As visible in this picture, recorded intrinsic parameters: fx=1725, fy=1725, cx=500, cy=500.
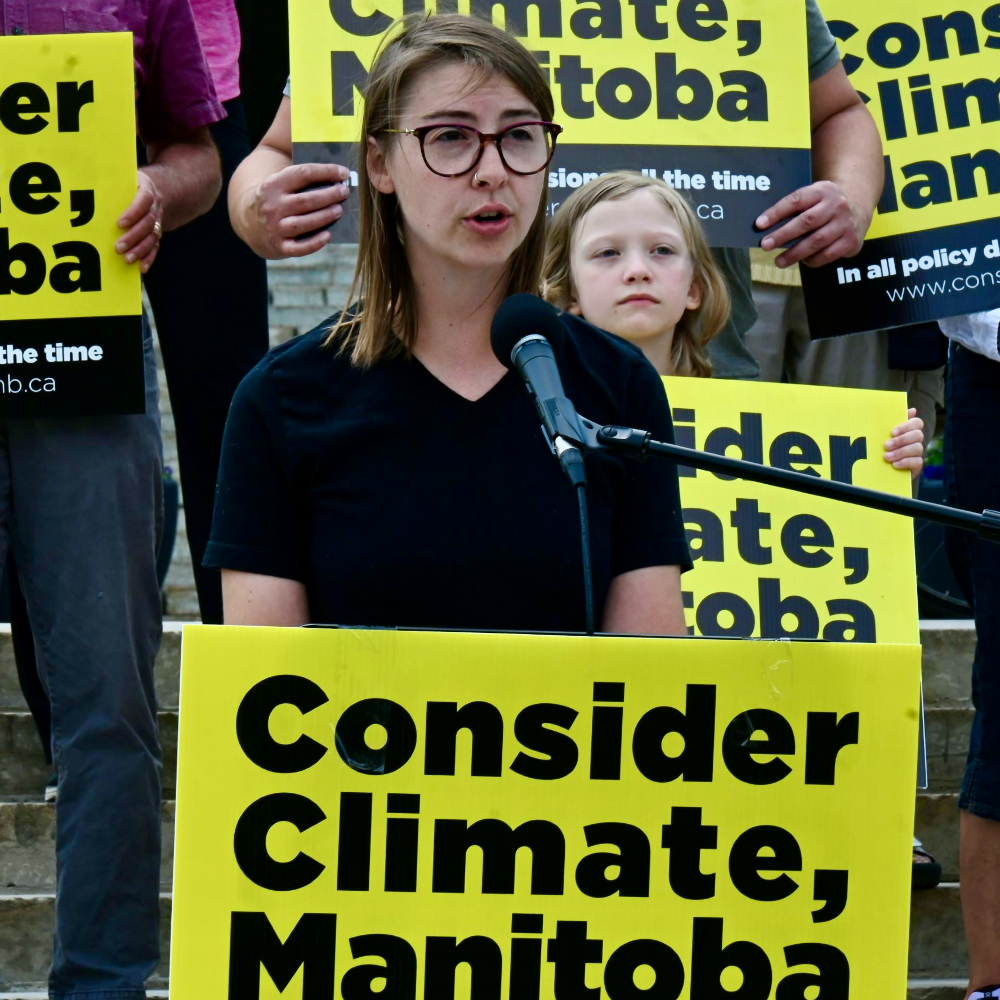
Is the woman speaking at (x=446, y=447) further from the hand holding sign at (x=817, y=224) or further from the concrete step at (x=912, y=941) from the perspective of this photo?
the concrete step at (x=912, y=941)

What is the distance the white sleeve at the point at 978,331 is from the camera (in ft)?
11.5

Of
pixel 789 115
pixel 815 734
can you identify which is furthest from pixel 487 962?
pixel 789 115

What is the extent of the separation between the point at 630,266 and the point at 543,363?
1.80m

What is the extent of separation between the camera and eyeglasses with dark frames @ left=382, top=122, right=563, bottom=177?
7.70 feet

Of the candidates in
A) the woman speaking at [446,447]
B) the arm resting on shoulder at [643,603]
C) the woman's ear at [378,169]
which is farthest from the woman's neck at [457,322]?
the arm resting on shoulder at [643,603]

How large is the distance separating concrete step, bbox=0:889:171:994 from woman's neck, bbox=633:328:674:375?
1.66 meters

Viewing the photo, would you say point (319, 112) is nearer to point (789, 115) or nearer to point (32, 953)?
point (789, 115)

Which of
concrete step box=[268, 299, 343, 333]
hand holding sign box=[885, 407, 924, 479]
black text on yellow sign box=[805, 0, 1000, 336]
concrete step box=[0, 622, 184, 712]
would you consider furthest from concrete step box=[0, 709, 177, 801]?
concrete step box=[268, 299, 343, 333]

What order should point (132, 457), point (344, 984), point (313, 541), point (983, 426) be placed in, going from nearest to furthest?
point (344, 984) < point (313, 541) < point (132, 457) < point (983, 426)

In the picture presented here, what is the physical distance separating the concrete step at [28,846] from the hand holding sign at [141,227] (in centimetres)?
164

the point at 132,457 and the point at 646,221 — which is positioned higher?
the point at 646,221

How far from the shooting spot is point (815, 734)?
193 cm

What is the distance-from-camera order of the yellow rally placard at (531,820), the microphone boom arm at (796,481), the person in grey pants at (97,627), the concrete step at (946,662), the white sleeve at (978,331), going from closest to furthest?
the microphone boom arm at (796,481), the yellow rally placard at (531,820), the person in grey pants at (97,627), the white sleeve at (978,331), the concrete step at (946,662)

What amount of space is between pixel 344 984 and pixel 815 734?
59 cm
